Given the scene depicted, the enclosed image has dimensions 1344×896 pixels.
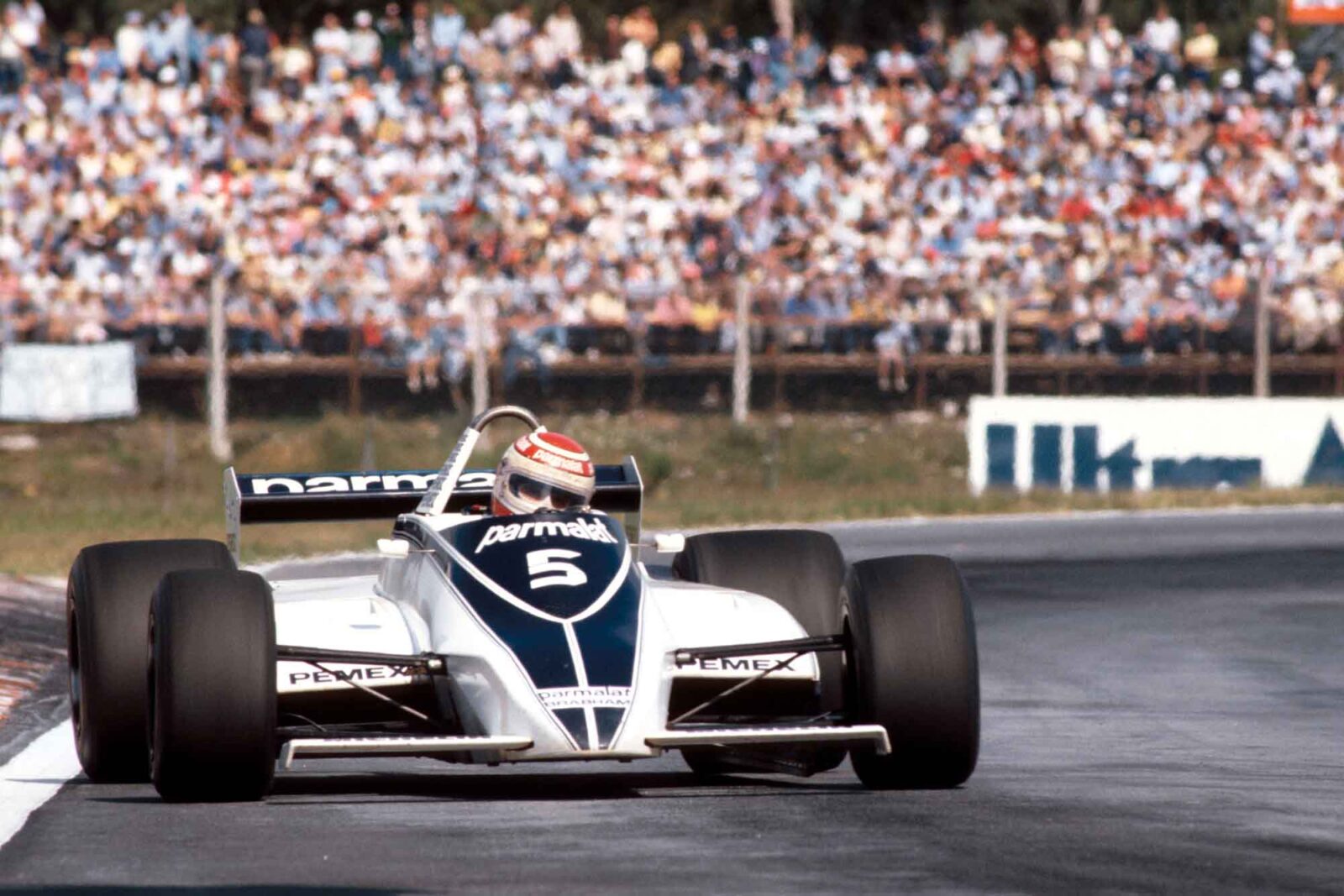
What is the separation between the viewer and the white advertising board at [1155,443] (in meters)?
23.9

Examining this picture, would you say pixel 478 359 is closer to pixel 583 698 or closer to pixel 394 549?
pixel 394 549

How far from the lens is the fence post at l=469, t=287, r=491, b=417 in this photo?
971 inches

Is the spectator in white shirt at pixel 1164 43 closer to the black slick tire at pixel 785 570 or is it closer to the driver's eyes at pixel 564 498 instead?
the black slick tire at pixel 785 570

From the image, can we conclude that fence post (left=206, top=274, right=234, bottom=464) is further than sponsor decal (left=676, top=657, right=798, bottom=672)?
Yes

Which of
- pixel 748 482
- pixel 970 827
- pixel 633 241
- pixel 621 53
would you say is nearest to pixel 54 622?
pixel 970 827

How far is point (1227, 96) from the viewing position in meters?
29.8

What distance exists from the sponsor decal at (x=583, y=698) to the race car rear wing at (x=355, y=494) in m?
2.34

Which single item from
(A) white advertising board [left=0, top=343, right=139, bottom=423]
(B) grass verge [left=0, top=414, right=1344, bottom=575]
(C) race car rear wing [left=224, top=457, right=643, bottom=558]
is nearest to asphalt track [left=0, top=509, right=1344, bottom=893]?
(C) race car rear wing [left=224, top=457, right=643, bottom=558]

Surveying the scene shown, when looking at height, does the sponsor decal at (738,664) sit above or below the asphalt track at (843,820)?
above

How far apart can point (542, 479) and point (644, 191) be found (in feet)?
64.9

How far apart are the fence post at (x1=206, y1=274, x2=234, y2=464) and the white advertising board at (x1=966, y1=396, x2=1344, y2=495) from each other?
6.93 metres

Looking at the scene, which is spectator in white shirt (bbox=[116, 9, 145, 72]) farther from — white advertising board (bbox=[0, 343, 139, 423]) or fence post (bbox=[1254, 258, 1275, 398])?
fence post (bbox=[1254, 258, 1275, 398])

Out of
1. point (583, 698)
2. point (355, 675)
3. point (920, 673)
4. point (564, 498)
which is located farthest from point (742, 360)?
point (583, 698)

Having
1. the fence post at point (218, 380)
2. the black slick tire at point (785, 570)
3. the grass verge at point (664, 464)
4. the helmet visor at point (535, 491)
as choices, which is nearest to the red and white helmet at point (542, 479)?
the helmet visor at point (535, 491)
